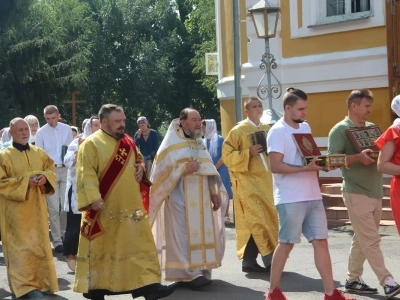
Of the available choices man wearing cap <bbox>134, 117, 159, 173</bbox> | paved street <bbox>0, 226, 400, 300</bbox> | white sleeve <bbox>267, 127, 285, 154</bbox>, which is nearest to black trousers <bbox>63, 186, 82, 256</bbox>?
paved street <bbox>0, 226, 400, 300</bbox>

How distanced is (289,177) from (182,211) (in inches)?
81.4

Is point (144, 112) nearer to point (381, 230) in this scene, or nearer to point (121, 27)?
point (121, 27)

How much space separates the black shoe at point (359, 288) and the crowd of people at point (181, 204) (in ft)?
0.07

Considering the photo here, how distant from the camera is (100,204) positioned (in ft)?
27.5

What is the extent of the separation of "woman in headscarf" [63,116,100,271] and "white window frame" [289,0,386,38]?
664 cm

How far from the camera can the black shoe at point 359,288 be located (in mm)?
9008

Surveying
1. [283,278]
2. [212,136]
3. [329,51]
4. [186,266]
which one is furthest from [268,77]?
[186,266]

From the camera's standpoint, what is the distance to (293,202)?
807cm

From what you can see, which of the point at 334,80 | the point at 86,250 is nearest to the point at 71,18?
the point at 334,80

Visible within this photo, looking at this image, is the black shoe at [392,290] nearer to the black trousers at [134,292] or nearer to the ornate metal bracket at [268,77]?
the black trousers at [134,292]

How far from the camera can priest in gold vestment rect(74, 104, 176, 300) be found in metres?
8.54

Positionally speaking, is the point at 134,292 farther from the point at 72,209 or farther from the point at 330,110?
the point at 330,110

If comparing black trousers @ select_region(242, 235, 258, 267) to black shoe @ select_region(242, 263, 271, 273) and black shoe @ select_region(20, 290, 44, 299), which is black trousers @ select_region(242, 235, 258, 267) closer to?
black shoe @ select_region(242, 263, 271, 273)

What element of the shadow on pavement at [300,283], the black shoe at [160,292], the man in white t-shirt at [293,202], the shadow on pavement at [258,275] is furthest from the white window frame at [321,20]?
the black shoe at [160,292]
